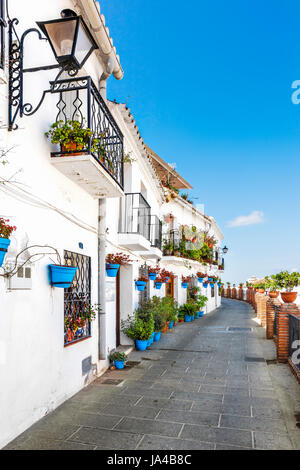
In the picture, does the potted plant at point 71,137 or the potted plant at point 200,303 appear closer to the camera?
the potted plant at point 71,137

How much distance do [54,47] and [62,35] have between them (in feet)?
0.56

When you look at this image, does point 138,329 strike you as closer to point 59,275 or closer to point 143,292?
point 143,292

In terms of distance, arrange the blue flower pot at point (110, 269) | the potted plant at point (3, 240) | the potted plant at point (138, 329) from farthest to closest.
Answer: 1. the potted plant at point (138, 329)
2. the blue flower pot at point (110, 269)
3. the potted plant at point (3, 240)

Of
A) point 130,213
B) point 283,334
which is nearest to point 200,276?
point 130,213

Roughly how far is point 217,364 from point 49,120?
6138 millimetres

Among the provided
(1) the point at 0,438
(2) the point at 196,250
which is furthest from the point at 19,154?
(2) the point at 196,250

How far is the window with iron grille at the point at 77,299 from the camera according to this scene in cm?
563

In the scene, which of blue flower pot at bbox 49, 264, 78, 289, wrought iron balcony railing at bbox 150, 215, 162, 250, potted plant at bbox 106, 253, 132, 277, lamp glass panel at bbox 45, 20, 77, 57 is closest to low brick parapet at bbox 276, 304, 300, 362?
potted plant at bbox 106, 253, 132, 277

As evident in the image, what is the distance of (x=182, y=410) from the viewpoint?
4961 millimetres

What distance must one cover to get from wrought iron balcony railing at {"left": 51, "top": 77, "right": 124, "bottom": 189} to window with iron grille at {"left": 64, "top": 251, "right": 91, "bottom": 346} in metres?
1.64

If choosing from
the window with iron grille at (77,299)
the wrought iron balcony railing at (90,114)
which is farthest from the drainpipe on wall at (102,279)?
the wrought iron balcony railing at (90,114)

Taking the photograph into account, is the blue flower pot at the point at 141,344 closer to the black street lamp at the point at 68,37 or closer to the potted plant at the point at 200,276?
the black street lamp at the point at 68,37

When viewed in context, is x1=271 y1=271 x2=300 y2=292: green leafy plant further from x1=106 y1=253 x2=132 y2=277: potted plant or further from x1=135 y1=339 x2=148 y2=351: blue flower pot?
x1=106 y1=253 x2=132 y2=277: potted plant

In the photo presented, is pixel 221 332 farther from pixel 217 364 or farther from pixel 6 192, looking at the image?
pixel 6 192
